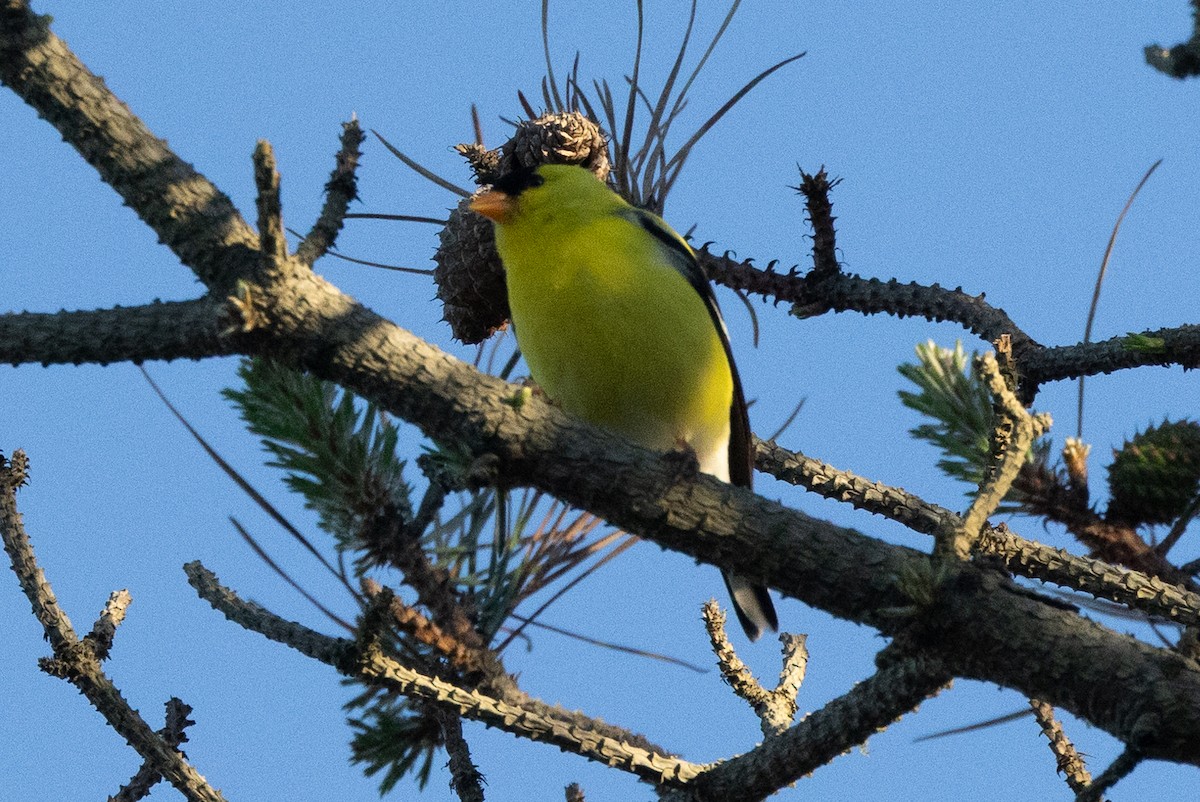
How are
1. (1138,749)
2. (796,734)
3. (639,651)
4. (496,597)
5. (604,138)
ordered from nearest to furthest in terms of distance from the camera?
(1138,749) < (796,734) < (496,597) < (639,651) < (604,138)

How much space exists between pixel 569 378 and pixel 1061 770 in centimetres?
162

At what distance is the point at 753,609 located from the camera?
3627 millimetres

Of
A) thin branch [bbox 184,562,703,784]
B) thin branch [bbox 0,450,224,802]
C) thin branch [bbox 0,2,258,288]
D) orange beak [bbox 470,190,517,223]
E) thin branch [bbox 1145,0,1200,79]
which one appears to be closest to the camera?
thin branch [bbox 1145,0,1200,79]

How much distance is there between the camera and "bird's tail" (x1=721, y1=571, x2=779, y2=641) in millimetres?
3619

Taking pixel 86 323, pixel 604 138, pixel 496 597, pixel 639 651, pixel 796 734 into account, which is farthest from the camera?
pixel 604 138

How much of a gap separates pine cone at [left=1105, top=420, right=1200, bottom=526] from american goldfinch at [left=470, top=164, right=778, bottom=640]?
3.07ft

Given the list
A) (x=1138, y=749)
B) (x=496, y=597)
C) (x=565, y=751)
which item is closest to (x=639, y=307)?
(x=496, y=597)

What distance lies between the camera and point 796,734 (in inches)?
82.2

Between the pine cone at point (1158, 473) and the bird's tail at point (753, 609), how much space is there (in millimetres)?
1318

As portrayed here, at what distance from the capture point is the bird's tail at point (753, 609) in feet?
11.9

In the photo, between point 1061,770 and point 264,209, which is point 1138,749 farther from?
point 264,209

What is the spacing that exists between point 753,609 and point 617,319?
104cm

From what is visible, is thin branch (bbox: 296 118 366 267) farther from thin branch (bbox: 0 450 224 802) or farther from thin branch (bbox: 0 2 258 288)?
thin branch (bbox: 0 450 224 802)

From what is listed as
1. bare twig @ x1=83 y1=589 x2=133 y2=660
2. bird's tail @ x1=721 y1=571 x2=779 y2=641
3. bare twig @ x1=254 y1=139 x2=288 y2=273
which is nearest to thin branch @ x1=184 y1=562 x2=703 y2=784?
bare twig @ x1=83 y1=589 x2=133 y2=660
